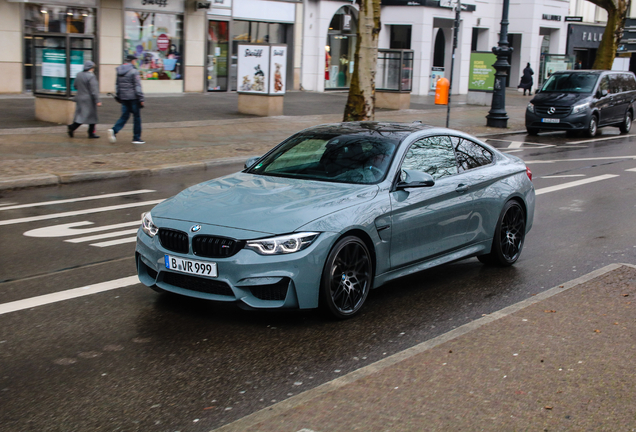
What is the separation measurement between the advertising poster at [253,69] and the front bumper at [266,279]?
18.0 metres

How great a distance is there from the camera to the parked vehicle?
5.57 meters

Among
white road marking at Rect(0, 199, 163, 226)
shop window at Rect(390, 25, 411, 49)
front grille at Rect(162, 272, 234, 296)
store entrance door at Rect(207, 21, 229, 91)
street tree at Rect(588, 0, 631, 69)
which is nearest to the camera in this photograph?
front grille at Rect(162, 272, 234, 296)

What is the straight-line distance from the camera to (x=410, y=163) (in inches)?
268

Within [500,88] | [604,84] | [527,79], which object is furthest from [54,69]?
[527,79]

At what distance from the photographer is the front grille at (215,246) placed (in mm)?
5535

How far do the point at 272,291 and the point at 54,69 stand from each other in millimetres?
14721

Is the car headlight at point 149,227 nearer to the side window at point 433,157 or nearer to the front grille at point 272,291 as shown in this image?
the front grille at point 272,291

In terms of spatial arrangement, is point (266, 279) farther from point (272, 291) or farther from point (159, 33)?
point (159, 33)

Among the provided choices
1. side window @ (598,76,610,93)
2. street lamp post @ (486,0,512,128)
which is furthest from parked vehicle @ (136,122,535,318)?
side window @ (598,76,610,93)

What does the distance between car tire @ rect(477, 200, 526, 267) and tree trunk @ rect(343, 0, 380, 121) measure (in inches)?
448

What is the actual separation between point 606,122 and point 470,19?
19.3 metres

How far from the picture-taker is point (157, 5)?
94.2 ft

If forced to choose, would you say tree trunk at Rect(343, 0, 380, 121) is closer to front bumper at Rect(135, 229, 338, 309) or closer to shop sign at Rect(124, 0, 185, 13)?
shop sign at Rect(124, 0, 185, 13)

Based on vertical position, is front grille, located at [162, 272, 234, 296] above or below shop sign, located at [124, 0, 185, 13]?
below
